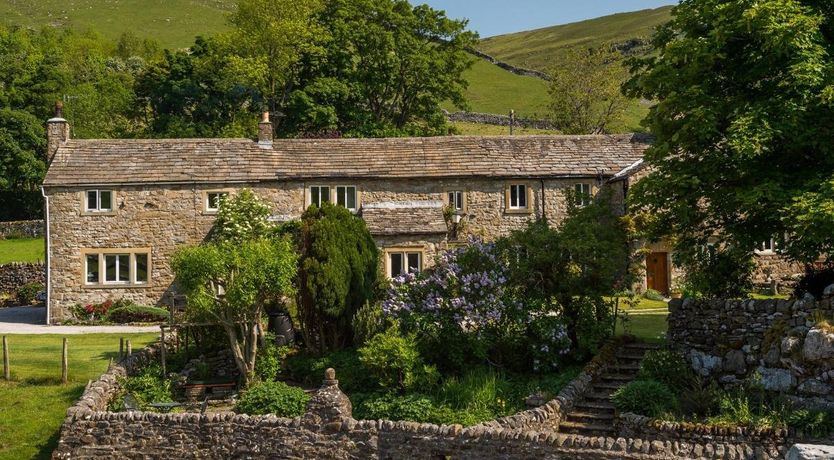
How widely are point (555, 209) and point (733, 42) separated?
17.4m

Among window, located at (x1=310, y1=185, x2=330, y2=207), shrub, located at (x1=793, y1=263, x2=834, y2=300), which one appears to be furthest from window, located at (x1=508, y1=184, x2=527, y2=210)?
shrub, located at (x1=793, y1=263, x2=834, y2=300)

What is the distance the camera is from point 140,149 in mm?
39000

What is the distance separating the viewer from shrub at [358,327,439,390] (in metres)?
21.9

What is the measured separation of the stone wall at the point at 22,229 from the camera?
58.2m

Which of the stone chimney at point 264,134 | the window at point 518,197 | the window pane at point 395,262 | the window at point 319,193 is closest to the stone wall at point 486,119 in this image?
the window at point 518,197

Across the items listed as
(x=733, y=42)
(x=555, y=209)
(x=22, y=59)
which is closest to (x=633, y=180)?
(x=555, y=209)

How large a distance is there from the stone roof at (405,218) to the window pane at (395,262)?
3.12 ft

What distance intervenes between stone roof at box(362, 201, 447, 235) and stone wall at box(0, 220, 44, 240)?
1282 inches

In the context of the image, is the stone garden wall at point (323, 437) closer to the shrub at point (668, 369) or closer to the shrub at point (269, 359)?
the shrub at point (668, 369)

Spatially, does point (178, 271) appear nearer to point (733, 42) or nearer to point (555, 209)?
point (733, 42)

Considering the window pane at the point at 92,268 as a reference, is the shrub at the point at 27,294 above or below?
below

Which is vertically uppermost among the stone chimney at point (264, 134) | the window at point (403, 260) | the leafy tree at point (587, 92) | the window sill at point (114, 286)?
the leafy tree at point (587, 92)

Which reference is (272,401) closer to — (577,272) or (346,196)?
(577,272)

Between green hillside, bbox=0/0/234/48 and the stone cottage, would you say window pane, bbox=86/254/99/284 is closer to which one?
the stone cottage
